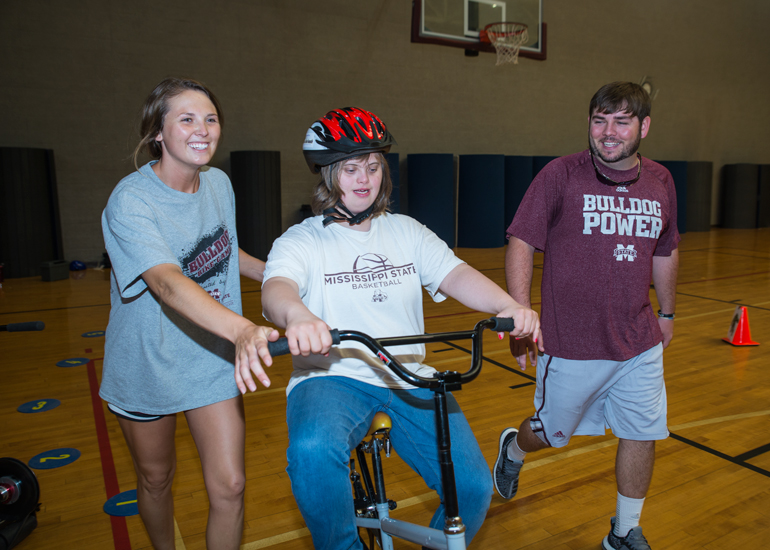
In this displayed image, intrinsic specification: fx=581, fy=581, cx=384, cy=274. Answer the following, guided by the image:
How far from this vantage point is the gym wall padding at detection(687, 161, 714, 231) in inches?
575

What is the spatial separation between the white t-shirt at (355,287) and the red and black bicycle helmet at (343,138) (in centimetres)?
23

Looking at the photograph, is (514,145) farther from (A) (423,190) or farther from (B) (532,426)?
(B) (532,426)

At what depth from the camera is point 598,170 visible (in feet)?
7.94

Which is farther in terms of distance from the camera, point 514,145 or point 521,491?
point 514,145

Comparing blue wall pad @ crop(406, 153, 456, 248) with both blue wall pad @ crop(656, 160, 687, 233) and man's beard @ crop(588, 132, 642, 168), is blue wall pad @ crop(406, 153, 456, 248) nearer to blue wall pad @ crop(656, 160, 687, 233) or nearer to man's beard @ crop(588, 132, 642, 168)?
blue wall pad @ crop(656, 160, 687, 233)

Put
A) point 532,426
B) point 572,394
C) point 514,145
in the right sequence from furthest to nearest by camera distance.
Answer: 1. point 514,145
2. point 532,426
3. point 572,394

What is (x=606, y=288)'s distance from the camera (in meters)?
2.35

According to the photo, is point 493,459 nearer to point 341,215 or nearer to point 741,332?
point 341,215

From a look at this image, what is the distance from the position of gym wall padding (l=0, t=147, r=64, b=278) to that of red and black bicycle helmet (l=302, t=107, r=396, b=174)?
814 centimetres

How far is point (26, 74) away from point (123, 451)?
752 centimetres

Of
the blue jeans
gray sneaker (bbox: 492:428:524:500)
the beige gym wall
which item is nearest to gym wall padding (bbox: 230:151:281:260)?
the beige gym wall

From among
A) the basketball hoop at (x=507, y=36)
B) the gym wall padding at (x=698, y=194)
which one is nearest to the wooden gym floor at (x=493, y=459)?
the basketball hoop at (x=507, y=36)

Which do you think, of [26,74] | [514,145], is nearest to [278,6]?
[26,74]

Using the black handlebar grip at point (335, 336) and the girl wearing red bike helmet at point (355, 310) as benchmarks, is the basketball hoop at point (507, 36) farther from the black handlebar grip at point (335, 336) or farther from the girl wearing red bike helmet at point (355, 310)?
the black handlebar grip at point (335, 336)
